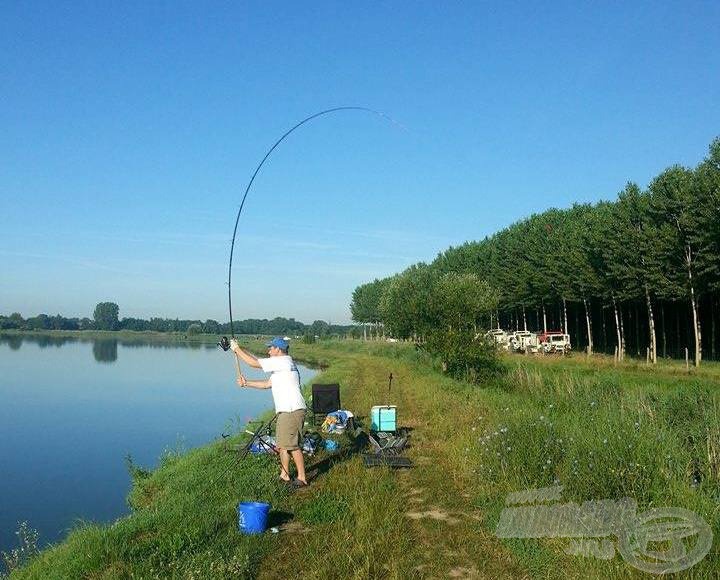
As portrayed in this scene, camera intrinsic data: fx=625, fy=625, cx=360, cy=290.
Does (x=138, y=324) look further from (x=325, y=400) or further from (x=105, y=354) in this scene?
(x=325, y=400)

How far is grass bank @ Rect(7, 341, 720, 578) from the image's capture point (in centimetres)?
541

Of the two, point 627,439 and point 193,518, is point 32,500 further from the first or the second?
point 627,439

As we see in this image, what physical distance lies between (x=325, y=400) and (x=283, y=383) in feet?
20.3

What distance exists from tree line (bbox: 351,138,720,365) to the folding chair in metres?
11.8

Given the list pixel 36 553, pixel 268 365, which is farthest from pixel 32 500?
pixel 268 365

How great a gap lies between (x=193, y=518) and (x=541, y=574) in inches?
140

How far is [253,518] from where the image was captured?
20.6ft

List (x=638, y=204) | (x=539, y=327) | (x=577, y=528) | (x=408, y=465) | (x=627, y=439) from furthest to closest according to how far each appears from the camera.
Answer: (x=539, y=327) < (x=638, y=204) < (x=408, y=465) < (x=627, y=439) < (x=577, y=528)

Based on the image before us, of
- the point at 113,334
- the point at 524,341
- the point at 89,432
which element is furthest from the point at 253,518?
the point at 113,334

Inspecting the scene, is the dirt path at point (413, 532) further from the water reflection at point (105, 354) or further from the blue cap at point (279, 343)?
the water reflection at point (105, 354)

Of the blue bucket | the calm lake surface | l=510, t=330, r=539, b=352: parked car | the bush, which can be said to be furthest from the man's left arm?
l=510, t=330, r=539, b=352: parked car

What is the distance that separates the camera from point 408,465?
9.38m

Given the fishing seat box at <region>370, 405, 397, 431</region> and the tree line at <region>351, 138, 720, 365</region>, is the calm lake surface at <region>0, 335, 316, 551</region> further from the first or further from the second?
the tree line at <region>351, 138, 720, 365</region>

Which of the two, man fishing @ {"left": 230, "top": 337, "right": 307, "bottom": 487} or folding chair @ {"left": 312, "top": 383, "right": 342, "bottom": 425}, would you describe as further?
→ folding chair @ {"left": 312, "top": 383, "right": 342, "bottom": 425}
